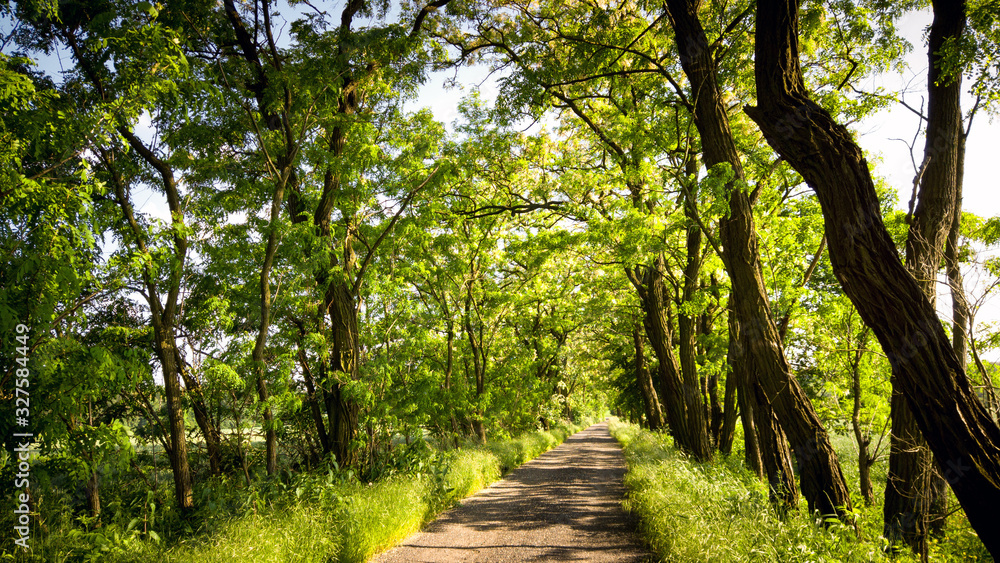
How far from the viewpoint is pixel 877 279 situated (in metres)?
2.78

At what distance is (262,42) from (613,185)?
707 cm

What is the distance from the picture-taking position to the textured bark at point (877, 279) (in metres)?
2.48

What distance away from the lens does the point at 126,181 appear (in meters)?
6.13

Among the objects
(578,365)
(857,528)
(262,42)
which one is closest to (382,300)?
(262,42)

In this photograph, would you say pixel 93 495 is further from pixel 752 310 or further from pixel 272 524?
pixel 752 310

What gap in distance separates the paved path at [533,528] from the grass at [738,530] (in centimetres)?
51

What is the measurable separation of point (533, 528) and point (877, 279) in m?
5.72

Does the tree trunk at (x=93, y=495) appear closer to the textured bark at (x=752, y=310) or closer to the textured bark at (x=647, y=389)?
the textured bark at (x=752, y=310)

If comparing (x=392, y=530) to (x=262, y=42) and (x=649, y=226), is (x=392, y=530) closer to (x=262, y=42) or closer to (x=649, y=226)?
(x=649, y=226)

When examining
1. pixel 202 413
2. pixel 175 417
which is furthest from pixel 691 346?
pixel 175 417

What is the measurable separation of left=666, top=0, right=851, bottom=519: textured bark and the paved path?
2.11 meters

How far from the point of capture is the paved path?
5.42 metres

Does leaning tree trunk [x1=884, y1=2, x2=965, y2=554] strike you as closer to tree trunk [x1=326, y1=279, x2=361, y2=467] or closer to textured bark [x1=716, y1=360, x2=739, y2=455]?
textured bark [x1=716, y1=360, x2=739, y2=455]

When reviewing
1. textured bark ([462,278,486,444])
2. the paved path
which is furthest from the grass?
textured bark ([462,278,486,444])
